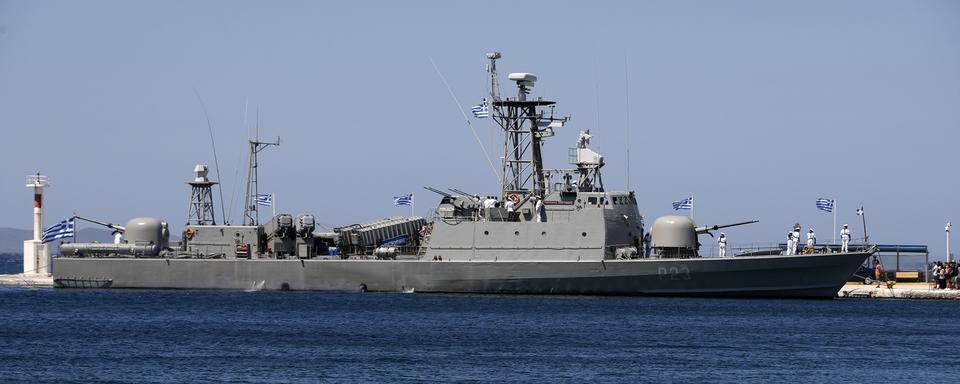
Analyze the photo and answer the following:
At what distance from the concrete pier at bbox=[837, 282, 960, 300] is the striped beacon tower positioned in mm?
31997

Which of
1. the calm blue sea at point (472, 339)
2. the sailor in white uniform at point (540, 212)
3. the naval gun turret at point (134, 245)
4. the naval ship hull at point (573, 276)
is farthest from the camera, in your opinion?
the naval gun turret at point (134, 245)

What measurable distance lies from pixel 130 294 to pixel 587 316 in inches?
737

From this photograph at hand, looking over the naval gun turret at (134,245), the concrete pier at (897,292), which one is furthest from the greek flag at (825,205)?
the naval gun turret at (134,245)

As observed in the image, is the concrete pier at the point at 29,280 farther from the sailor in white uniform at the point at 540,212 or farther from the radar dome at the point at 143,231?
the sailor in white uniform at the point at 540,212

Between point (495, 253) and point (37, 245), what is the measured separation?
73.5 ft

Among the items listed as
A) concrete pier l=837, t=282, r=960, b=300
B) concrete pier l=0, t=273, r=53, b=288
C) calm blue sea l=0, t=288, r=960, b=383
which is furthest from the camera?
concrete pier l=0, t=273, r=53, b=288

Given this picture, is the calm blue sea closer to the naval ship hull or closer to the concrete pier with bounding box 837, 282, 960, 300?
the naval ship hull

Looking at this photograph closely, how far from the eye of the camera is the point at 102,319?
41.3 m

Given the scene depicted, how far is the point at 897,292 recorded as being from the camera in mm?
A: 49969

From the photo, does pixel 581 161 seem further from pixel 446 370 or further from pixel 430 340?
pixel 446 370

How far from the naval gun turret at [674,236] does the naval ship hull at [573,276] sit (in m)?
0.59

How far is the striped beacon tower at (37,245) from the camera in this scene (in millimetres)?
59656

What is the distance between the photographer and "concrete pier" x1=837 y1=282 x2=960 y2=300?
48719mm

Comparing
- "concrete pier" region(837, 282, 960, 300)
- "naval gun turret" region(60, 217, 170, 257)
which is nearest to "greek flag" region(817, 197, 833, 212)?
"concrete pier" region(837, 282, 960, 300)
